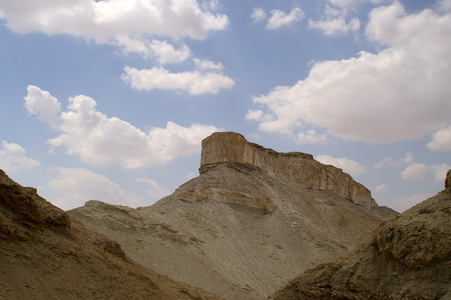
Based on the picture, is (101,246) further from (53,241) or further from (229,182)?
(229,182)

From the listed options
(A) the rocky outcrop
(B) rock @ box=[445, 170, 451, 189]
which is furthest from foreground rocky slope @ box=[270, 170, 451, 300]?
(A) the rocky outcrop

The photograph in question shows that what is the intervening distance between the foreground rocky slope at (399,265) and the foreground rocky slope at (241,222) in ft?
53.6

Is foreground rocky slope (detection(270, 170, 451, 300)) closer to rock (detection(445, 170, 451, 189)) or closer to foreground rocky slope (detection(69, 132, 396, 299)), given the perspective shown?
rock (detection(445, 170, 451, 189))

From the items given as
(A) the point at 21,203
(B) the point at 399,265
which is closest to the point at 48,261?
(A) the point at 21,203

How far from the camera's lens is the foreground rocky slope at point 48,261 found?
8.91 meters

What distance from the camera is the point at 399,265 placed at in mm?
5871

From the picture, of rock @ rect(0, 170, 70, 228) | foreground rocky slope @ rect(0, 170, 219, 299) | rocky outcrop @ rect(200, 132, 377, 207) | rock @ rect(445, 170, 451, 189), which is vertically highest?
rocky outcrop @ rect(200, 132, 377, 207)

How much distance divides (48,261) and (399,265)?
7.49m

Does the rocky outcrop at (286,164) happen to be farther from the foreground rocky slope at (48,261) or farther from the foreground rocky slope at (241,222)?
the foreground rocky slope at (48,261)

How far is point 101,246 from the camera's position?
13.4 meters

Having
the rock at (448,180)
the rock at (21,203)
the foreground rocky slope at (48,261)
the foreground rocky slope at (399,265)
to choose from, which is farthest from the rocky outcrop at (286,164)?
the rock at (448,180)

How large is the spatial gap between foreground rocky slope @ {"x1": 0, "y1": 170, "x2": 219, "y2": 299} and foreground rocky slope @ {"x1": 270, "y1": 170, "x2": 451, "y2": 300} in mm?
5211

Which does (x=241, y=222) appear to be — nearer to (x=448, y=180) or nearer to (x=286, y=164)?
(x=286, y=164)

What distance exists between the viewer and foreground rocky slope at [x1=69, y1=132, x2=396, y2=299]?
2423cm
